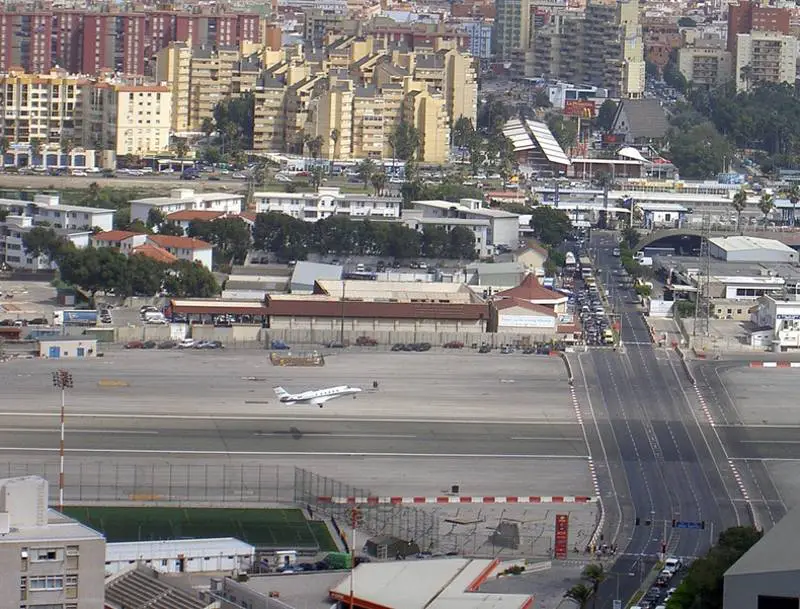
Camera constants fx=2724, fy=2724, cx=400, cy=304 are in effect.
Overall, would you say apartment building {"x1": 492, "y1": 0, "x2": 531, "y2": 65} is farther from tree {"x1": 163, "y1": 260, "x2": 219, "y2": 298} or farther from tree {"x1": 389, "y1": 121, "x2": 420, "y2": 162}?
tree {"x1": 163, "y1": 260, "x2": 219, "y2": 298}

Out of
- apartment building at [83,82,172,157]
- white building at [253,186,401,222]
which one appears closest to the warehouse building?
white building at [253,186,401,222]

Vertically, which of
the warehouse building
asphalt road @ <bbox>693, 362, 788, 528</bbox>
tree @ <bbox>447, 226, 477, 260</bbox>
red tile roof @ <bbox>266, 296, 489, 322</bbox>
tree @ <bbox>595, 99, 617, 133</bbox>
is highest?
tree @ <bbox>595, 99, 617, 133</bbox>

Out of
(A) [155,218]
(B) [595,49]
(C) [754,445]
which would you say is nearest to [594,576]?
(C) [754,445]

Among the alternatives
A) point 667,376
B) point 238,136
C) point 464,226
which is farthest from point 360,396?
point 238,136

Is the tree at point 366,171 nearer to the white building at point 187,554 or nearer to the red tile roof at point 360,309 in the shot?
the red tile roof at point 360,309

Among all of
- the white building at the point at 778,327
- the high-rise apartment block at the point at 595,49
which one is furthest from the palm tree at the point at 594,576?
the high-rise apartment block at the point at 595,49

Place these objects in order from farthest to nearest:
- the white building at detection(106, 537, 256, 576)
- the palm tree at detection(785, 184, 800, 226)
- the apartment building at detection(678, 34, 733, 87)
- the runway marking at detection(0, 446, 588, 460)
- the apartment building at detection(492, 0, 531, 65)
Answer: the apartment building at detection(492, 0, 531, 65) < the apartment building at detection(678, 34, 733, 87) < the palm tree at detection(785, 184, 800, 226) < the runway marking at detection(0, 446, 588, 460) < the white building at detection(106, 537, 256, 576)

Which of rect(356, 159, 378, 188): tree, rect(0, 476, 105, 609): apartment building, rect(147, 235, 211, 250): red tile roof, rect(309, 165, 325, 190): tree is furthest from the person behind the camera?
rect(356, 159, 378, 188): tree
